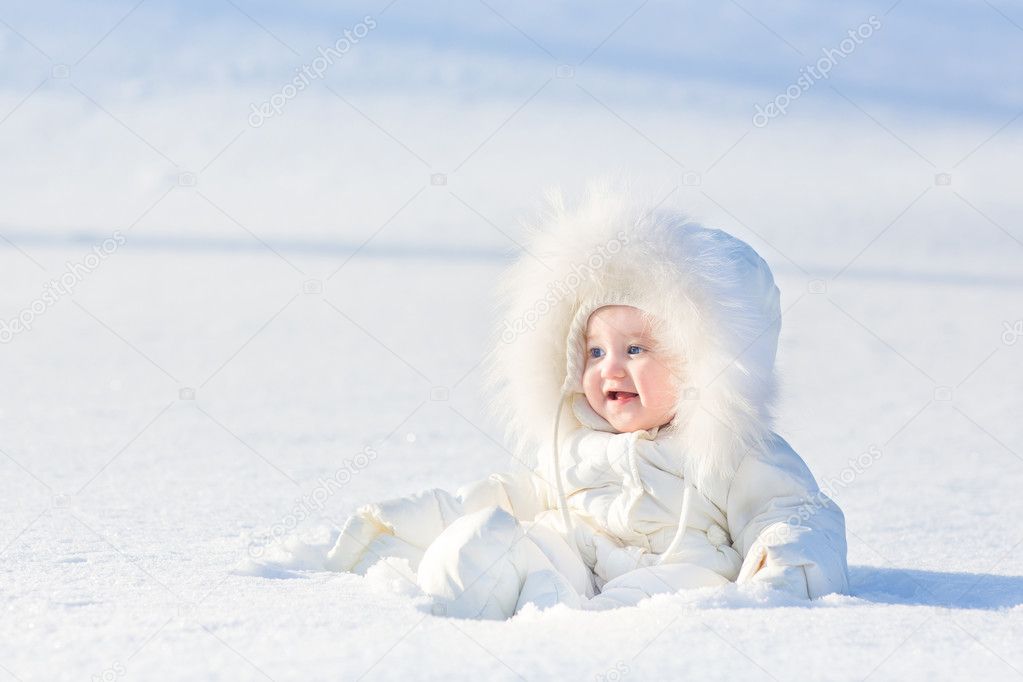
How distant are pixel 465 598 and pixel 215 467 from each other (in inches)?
65.4

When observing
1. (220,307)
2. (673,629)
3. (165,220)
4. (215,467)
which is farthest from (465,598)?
(165,220)

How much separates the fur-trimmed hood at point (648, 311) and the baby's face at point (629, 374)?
0.09ft

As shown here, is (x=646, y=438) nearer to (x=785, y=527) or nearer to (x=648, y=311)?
(x=648, y=311)

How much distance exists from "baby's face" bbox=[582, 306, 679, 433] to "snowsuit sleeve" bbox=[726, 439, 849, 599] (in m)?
0.21

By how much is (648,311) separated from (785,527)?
51cm

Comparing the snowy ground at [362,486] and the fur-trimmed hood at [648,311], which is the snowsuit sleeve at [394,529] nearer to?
the snowy ground at [362,486]

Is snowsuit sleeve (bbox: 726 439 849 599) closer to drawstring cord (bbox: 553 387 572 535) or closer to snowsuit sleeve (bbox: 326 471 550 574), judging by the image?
drawstring cord (bbox: 553 387 572 535)

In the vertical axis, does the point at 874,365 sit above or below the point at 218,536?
below

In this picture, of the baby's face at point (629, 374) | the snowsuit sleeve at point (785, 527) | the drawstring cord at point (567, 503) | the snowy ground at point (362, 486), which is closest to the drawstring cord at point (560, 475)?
the drawstring cord at point (567, 503)

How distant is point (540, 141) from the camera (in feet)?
49.4

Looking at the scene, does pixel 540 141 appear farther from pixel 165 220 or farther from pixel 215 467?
pixel 215 467

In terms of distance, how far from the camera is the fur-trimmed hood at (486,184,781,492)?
7.23 feet

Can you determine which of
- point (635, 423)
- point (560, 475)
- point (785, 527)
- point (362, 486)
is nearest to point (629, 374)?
point (635, 423)

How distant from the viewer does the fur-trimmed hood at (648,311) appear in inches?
86.7
